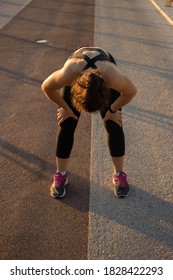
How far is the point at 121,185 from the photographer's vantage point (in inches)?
147

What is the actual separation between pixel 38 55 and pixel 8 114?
324 centimetres

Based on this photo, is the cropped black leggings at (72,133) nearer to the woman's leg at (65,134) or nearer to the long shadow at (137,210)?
the woman's leg at (65,134)

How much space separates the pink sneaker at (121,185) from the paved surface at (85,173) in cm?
8

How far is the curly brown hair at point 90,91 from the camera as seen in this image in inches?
104

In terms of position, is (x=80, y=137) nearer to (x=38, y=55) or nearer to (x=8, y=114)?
(x=8, y=114)

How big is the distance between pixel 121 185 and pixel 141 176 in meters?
0.43

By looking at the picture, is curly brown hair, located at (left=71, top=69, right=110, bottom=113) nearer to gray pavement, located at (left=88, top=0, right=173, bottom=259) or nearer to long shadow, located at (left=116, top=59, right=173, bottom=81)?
gray pavement, located at (left=88, top=0, right=173, bottom=259)

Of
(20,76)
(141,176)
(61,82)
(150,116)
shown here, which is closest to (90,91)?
(61,82)

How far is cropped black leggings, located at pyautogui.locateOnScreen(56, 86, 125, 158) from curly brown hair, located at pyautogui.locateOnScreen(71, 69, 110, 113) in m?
0.55

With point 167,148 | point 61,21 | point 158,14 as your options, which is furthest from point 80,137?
point 158,14

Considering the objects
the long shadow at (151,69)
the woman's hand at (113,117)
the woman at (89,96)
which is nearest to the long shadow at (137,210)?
the woman at (89,96)

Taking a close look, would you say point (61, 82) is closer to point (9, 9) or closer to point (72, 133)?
point (72, 133)

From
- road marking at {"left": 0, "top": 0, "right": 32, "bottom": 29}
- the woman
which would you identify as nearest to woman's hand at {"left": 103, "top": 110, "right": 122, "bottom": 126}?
the woman

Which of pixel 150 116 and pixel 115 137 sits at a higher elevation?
pixel 115 137
